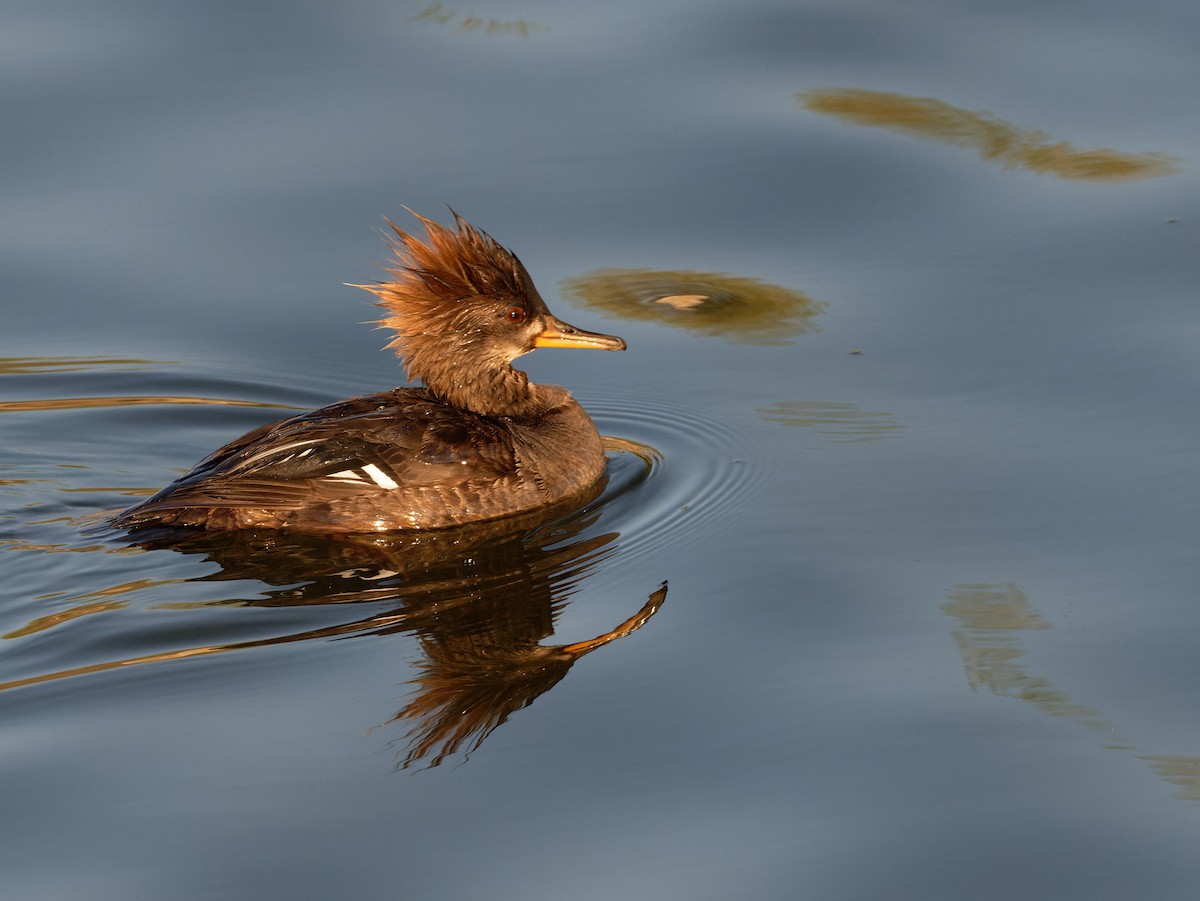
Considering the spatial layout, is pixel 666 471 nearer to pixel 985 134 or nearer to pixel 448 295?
pixel 448 295

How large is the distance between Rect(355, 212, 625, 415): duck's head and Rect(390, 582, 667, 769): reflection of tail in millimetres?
2076

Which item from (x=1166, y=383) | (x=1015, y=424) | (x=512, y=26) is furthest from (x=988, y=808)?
(x=512, y=26)

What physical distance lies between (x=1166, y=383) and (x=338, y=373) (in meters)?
4.20

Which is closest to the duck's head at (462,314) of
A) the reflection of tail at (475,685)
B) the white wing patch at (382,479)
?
the white wing patch at (382,479)

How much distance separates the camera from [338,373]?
9219 millimetres

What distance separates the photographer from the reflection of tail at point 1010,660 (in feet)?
19.0

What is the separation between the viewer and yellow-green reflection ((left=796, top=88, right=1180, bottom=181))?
10.4 metres

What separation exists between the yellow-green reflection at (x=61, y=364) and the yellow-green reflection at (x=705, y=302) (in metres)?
2.37

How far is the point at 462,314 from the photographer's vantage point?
848 centimetres

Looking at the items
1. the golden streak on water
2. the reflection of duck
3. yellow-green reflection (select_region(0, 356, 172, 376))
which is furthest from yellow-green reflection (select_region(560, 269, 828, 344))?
the golden streak on water

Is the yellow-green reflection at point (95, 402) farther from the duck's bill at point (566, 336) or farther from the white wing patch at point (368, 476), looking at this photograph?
the duck's bill at point (566, 336)

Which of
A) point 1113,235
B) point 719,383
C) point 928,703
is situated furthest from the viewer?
point 1113,235

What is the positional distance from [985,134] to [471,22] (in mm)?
3678

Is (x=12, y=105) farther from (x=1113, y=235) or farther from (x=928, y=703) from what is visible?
(x=928, y=703)
